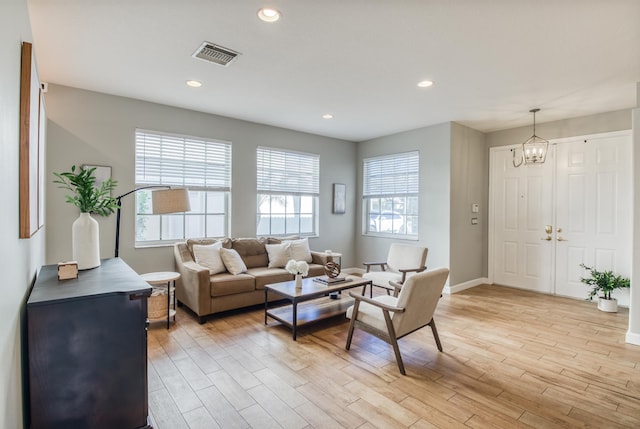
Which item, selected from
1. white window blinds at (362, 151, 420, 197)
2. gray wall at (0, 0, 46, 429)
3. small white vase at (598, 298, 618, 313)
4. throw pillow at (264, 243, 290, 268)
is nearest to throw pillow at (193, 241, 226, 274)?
throw pillow at (264, 243, 290, 268)

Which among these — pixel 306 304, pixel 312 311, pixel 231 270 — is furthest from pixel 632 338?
pixel 231 270

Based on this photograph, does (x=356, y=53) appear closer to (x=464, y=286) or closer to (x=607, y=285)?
(x=464, y=286)

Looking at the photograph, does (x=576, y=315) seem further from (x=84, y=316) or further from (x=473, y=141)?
(x=84, y=316)

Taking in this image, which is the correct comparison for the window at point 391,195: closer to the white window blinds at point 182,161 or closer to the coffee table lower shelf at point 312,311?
the coffee table lower shelf at point 312,311

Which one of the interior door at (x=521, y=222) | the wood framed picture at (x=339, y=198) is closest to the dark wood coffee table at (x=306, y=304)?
the wood framed picture at (x=339, y=198)

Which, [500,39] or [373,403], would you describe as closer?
[373,403]

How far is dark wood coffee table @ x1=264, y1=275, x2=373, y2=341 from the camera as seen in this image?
3344 mm

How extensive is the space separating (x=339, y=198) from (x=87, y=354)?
517 cm

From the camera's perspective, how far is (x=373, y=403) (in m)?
2.20

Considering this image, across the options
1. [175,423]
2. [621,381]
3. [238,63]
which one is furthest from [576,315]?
[238,63]

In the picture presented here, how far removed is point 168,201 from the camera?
10.4 ft

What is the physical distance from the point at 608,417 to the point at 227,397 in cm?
255

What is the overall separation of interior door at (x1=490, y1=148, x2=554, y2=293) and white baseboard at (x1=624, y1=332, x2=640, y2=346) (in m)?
1.92

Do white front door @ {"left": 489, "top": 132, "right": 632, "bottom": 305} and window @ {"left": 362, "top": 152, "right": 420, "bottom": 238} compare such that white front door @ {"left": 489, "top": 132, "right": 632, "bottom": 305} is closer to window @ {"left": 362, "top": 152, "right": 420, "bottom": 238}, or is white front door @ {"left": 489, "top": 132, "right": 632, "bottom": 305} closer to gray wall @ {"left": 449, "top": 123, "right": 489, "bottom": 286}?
gray wall @ {"left": 449, "top": 123, "right": 489, "bottom": 286}
